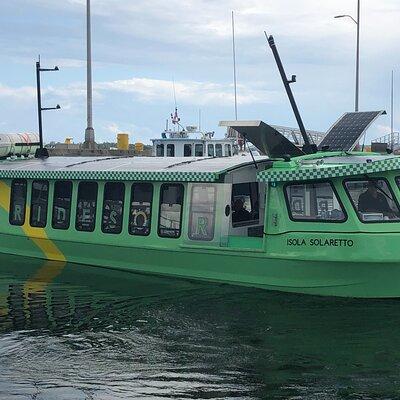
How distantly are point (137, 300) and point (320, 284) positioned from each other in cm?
325

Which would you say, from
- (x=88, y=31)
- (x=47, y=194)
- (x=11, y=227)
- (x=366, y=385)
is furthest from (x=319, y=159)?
(x=88, y=31)

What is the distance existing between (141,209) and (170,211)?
0.72 m

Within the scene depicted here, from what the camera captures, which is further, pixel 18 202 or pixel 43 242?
pixel 18 202

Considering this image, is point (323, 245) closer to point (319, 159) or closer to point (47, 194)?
point (319, 159)

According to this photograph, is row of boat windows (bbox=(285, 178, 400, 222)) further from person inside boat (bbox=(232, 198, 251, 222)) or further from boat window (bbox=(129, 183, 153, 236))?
boat window (bbox=(129, 183, 153, 236))

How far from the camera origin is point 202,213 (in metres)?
14.0

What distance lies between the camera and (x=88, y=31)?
30469mm

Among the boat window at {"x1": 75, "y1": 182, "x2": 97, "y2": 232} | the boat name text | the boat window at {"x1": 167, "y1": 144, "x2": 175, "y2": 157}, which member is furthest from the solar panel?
the boat window at {"x1": 167, "y1": 144, "x2": 175, "y2": 157}

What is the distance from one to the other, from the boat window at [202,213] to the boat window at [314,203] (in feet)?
5.84

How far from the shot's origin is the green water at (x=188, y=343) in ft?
28.7

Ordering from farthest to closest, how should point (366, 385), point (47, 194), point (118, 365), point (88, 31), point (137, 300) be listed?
point (88, 31)
point (47, 194)
point (137, 300)
point (118, 365)
point (366, 385)

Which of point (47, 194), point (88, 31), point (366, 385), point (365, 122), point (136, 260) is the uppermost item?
point (88, 31)

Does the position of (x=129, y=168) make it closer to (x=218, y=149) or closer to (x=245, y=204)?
(x=245, y=204)

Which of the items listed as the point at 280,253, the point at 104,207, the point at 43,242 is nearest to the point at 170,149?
the point at 43,242
